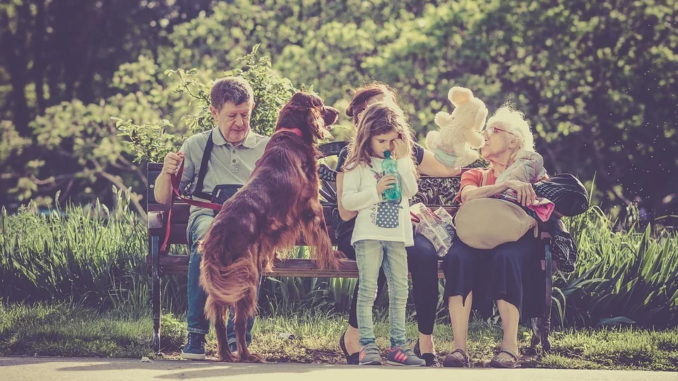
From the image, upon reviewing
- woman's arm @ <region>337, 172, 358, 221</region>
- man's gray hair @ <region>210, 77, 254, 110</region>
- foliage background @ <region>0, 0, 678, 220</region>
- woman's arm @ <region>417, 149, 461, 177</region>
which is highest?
foliage background @ <region>0, 0, 678, 220</region>

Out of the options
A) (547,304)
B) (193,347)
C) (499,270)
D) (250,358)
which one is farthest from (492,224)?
(193,347)

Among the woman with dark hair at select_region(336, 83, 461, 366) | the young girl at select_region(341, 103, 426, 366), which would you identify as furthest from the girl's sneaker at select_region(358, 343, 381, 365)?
the woman with dark hair at select_region(336, 83, 461, 366)

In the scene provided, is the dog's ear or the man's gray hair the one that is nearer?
the dog's ear

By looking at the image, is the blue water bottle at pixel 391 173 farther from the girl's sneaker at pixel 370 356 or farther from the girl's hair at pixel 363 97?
the girl's sneaker at pixel 370 356

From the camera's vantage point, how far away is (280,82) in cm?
771

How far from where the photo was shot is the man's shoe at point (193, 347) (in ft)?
19.0

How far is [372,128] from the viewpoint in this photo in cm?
572

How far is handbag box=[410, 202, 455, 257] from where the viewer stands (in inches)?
234

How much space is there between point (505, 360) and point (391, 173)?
3.54 ft

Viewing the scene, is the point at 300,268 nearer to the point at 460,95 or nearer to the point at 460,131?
the point at 460,131

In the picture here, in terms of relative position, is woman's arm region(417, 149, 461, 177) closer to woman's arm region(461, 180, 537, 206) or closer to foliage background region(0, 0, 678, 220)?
woman's arm region(461, 180, 537, 206)

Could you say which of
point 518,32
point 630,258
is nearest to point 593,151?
point 518,32

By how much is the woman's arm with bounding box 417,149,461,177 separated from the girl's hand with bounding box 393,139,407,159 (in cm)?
49

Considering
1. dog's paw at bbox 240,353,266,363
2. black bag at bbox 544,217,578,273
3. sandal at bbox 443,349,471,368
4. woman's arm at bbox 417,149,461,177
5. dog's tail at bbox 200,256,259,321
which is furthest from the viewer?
woman's arm at bbox 417,149,461,177
